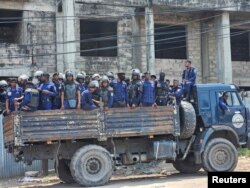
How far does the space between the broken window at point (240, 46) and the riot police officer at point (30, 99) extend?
1721 centimetres

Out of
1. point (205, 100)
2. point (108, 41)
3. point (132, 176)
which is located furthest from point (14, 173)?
point (108, 41)

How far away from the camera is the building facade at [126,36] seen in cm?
2002

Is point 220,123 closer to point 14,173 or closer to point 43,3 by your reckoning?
point 14,173

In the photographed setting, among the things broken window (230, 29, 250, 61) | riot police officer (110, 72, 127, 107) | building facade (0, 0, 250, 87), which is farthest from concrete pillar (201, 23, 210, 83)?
riot police officer (110, 72, 127, 107)

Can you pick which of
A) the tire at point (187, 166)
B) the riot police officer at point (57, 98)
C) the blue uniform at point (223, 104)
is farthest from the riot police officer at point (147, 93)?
the tire at point (187, 166)

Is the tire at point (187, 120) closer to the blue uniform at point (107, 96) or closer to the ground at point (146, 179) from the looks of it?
the ground at point (146, 179)

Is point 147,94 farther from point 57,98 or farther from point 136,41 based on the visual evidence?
point 136,41

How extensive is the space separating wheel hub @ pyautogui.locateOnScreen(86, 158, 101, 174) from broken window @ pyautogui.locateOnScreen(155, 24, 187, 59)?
43.1 feet

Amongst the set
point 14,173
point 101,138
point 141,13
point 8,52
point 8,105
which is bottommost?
point 14,173

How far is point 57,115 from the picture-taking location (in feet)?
36.9

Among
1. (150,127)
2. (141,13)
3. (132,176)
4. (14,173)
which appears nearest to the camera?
(150,127)

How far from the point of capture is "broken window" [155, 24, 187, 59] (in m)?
24.1

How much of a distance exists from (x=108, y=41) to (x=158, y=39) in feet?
9.55

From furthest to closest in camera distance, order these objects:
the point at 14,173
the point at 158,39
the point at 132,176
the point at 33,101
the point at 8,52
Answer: the point at 158,39 → the point at 8,52 → the point at 14,173 → the point at 132,176 → the point at 33,101
